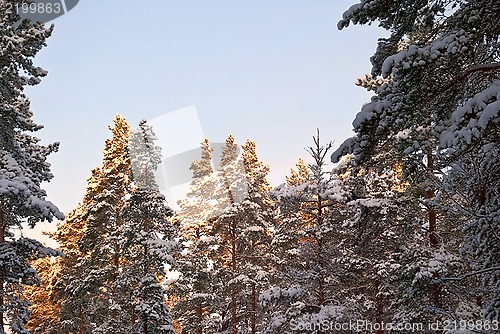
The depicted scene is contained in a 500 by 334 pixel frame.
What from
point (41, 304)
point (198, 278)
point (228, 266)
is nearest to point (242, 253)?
point (228, 266)

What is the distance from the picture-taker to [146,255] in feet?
56.9

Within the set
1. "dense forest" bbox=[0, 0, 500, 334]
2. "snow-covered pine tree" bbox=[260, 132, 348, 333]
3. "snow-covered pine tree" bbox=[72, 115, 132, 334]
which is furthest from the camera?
"snow-covered pine tree" bbox=[72, 115, 132, 334]

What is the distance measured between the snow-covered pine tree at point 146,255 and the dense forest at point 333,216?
7cm

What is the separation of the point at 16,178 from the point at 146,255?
734 cm

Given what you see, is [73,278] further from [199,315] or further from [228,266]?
[228,266]

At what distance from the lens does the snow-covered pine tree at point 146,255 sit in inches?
660

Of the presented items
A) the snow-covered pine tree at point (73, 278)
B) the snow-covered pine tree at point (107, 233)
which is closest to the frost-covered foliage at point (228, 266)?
the snow-covered pine tree at point (107, 233)

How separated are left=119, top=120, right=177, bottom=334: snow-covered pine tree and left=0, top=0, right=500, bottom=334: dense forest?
7 cm

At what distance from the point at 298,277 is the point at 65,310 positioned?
1787 cm

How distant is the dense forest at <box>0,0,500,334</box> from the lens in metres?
6.52

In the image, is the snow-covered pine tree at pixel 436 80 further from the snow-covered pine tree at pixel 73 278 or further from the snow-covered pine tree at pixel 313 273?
the snow-covered pine tree at pixel 73 278

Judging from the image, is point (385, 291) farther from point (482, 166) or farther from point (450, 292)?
point (482, 166)

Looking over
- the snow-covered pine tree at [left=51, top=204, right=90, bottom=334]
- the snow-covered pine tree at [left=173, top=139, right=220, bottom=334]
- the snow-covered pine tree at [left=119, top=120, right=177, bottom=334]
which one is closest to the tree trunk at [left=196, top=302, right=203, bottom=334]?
the snow-covered pine tree at [left=173, top=139, right=220, bottom=334]

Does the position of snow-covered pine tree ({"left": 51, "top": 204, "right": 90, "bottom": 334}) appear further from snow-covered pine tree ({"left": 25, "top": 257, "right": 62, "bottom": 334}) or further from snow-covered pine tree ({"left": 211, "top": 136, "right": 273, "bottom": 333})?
snow-covered pine tree ({"left": 211, "top": 136, "right": 273, "bottom": 333})
